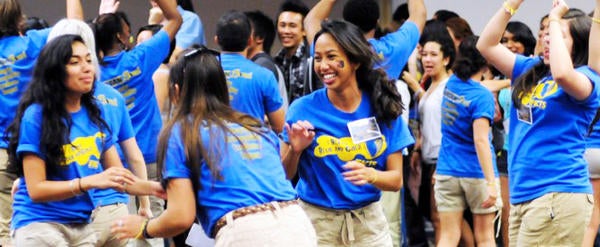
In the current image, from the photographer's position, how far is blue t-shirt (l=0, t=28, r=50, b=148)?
7336 mm

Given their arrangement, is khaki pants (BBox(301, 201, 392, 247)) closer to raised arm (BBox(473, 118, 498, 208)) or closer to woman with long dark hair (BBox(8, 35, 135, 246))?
woman with long dark hair (BBox(8, 35, 135, 246))

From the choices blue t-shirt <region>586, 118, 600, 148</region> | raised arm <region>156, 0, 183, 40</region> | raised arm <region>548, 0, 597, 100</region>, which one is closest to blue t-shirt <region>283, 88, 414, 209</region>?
raised arm <region>548, 0, 597, 100</region>

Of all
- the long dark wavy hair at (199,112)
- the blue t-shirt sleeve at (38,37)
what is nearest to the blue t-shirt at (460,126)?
the blue t-shirt sleeve at (38,37)

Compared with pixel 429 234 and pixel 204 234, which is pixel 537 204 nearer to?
pixel 204 234

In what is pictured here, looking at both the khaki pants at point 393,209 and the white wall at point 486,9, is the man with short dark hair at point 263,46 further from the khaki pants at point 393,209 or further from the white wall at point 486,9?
the white wall at point 486,9

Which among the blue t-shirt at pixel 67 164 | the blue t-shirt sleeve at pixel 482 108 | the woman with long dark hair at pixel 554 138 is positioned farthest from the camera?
the blue t-shirt sleeve at pixel 482 108

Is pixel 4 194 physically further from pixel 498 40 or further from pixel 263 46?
pixel 498 40

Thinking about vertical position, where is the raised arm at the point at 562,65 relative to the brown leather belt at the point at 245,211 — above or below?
above

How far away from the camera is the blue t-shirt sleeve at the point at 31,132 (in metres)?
5.30

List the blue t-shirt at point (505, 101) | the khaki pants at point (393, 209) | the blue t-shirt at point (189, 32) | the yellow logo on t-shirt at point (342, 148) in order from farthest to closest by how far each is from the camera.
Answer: the blue t-shirt at point (189, 32) < the blue t-shirt at point (505, 101) < the khaki pants at point (393, 209) < the yellow logo on t-shirt at point (342, 148)

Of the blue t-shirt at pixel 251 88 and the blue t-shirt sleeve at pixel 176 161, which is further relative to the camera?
the blue t-shirt at pixel 251 88

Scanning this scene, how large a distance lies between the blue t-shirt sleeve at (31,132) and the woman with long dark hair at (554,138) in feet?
7.87

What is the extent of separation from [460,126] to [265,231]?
3664 millimetres

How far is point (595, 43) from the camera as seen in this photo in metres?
5.78
